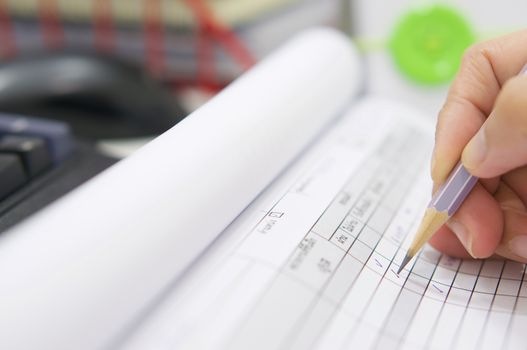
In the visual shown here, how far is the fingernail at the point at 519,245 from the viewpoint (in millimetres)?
301

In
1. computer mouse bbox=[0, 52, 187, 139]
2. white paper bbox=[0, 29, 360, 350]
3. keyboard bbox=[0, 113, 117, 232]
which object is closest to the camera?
white paper bbox=[0, 29, 360, 350]

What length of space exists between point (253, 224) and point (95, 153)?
7.2 inches

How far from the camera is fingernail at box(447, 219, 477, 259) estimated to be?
11.9 inches

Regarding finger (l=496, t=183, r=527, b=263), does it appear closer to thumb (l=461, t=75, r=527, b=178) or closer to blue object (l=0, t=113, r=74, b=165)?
thumb (l=461, t=75, r=527, b=178)

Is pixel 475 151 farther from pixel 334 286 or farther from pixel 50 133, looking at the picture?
pixel 50 133

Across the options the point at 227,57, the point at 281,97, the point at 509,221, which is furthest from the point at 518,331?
the point at 227,57

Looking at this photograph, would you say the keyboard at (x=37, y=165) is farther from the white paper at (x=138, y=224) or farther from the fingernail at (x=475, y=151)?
the fingernail at (x=475, y=151)

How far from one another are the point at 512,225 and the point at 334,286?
0.40 ft

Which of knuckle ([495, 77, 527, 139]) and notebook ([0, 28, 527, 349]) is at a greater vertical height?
knuckle ([495, 77, 527, 139])

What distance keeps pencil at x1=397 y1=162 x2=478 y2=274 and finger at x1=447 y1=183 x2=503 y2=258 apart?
12mm

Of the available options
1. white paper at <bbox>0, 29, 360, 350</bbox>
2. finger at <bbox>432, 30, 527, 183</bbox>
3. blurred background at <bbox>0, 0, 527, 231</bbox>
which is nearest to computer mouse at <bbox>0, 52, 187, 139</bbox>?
blurred background at <bbox>0, 0, 527, 231</bbox>

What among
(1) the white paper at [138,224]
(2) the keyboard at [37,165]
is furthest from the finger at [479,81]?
(2) the keyboard at [37,165]

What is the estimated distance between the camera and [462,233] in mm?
306

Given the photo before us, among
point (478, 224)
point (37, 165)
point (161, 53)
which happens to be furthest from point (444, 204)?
point (161, 53)
